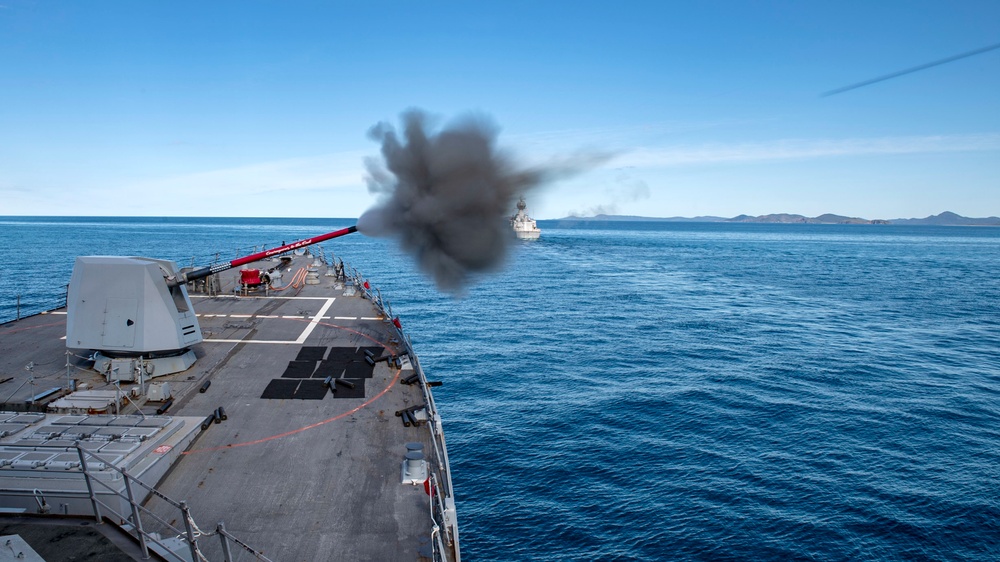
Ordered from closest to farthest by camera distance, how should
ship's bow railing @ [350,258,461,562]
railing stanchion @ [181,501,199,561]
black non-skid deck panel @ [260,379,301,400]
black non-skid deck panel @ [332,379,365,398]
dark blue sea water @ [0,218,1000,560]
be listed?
railing stanchion @ [181,501,199,561]
ship's bow railing @ [350,258,461,562]
black non-skid deck panel @ [260,379,301,400]
black non-skid deck panel @ [332,379,365,398]
dark blue sea water @ [0,218,1000,560]

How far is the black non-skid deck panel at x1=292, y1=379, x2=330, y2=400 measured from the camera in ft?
50.1

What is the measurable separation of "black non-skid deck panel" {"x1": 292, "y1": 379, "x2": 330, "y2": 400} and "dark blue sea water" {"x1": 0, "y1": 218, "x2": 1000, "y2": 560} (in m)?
5.63

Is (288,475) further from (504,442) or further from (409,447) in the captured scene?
(504,442)

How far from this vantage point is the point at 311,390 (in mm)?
15727

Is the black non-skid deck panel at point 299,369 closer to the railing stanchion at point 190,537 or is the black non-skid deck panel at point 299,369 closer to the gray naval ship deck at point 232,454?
the gray naval ship deck at point 232,454

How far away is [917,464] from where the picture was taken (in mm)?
20734

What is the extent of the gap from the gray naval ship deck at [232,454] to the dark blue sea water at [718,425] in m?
5.58

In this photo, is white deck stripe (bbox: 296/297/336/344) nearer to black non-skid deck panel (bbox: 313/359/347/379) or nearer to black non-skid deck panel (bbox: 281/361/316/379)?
black non-skid deck panel (bbox: 281/361/316/379)

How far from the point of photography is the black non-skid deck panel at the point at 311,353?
18.6 metres

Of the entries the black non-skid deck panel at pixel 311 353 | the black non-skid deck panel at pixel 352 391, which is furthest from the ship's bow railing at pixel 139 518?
the black non-skid deck panel at pixel 311 353

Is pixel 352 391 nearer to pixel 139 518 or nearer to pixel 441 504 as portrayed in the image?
pixel 441 504

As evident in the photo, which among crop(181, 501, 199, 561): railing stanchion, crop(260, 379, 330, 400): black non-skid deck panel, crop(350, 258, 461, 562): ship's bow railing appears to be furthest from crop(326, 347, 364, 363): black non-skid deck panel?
crop(181, 501, 199, 561): railing stanchion

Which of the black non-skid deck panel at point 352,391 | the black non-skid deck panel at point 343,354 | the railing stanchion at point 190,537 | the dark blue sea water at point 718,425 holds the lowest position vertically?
the dark blue sea water at point 718,425

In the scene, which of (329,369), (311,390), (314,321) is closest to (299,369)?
(329,369)
